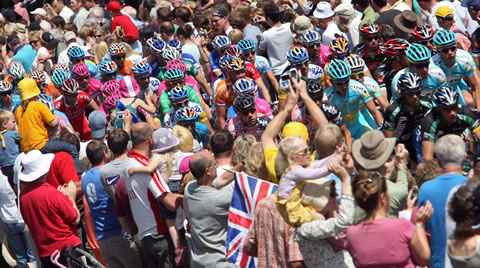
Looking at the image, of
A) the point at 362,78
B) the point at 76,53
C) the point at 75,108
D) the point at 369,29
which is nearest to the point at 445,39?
the point at 362,78

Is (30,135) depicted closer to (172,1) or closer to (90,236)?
(90,236)

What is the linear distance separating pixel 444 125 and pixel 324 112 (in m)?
1.48

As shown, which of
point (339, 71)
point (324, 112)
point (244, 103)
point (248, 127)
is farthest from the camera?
point (248, 127)

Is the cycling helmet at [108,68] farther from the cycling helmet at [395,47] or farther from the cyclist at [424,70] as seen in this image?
the cyclist at [424,70]

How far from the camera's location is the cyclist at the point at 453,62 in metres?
10.2

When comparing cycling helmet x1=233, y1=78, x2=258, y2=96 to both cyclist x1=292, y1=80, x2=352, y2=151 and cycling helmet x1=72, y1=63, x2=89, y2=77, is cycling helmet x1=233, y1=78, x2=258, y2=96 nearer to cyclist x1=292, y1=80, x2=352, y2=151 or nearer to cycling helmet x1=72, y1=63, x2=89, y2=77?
cyclist x1=292, y1=80, x2=352, y2=151

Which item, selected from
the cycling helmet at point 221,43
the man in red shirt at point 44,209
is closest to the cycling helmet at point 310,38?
the cycling helmet at point 221,43

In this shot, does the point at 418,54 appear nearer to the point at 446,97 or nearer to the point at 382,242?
the point at 446,97

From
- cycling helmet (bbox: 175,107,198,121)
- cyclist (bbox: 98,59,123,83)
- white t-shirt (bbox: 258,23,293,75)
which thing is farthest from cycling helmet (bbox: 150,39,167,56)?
cycling helmet (bbox: 175,107,198,121)

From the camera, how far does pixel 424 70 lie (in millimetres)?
9836

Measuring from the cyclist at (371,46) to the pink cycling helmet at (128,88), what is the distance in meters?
3.48

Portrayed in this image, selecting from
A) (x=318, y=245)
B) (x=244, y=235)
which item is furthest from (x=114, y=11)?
(x=318, y=245)

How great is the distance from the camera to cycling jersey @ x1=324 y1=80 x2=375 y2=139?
9.83 meters

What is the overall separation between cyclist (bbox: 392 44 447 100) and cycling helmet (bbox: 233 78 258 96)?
1925 mm
